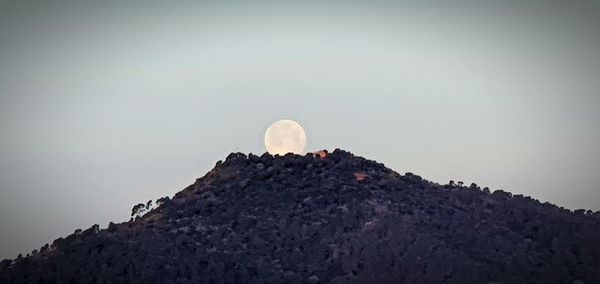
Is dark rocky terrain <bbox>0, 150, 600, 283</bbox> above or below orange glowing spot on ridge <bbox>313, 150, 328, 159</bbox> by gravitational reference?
below

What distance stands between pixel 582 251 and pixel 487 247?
15.6ft

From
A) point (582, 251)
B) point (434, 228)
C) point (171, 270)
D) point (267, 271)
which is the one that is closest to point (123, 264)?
point (171, 270)

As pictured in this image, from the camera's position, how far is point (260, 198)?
3684cm

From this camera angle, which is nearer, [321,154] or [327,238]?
[327,238]

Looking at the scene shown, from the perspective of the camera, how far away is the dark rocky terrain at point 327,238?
3056cm

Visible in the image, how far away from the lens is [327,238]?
32.9m

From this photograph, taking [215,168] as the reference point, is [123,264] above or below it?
below

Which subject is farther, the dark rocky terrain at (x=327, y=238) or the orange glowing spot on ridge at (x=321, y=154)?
the orange glowing spot on ridge at (x=321, y=154)

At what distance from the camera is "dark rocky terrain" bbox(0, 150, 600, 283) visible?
100 ft

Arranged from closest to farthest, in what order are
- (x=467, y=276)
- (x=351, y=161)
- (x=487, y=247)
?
(x=467, y=276) < (x=487, y=247) < (x=351, y=161)

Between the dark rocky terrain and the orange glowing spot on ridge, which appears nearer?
the dark rocky terrain

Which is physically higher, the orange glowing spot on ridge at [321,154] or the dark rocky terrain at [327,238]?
the orange glowing spot on ridge at [321,154]

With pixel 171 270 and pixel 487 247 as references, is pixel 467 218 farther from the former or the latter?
pixel 171 270

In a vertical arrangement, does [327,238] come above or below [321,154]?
below
